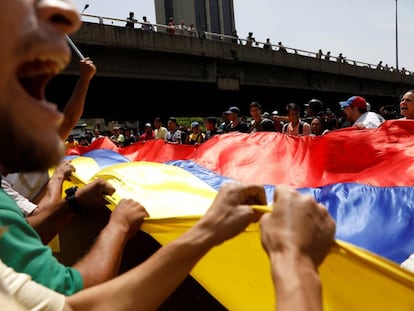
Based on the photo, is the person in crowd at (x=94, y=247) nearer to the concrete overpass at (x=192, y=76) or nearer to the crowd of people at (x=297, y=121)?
the crowd of people at (x=297, y=121)

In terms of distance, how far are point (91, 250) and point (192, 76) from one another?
1945 centimetres

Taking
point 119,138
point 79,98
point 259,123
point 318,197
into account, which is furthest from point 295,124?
point 119,138

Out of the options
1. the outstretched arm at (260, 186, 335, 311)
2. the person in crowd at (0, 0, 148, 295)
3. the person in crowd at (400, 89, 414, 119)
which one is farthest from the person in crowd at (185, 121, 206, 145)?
the person in crowd at (0, 0, 148, 295)

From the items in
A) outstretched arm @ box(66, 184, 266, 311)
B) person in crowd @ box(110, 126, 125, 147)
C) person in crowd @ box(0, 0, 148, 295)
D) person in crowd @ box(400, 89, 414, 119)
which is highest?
person in crowd @ box(0, 0, 148, 295)

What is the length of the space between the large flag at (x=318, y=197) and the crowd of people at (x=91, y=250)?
1.32 ft

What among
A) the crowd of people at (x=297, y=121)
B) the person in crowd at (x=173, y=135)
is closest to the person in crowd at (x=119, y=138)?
the crowd of people at (x=297, y=121)

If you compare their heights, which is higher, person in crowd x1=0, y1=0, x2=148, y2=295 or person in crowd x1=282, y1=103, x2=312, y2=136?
person in crowd x1=0, y1=0, x2=148, y2=295

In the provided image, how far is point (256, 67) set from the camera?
2391 cm

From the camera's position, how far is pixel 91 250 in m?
1.71

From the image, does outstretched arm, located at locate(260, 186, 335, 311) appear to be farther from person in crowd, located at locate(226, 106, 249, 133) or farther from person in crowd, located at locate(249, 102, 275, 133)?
person in crowd, located at locate(226, 106, 249, 133)

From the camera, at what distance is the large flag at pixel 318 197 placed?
5.43 feet

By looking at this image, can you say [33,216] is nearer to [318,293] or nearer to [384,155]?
[318,293]

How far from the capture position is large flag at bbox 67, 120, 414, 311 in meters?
1.66

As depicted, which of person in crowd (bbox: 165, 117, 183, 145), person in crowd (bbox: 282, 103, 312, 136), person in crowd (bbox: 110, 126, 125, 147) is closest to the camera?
person in crowd (bbox: 282, 103, 312, 136)
